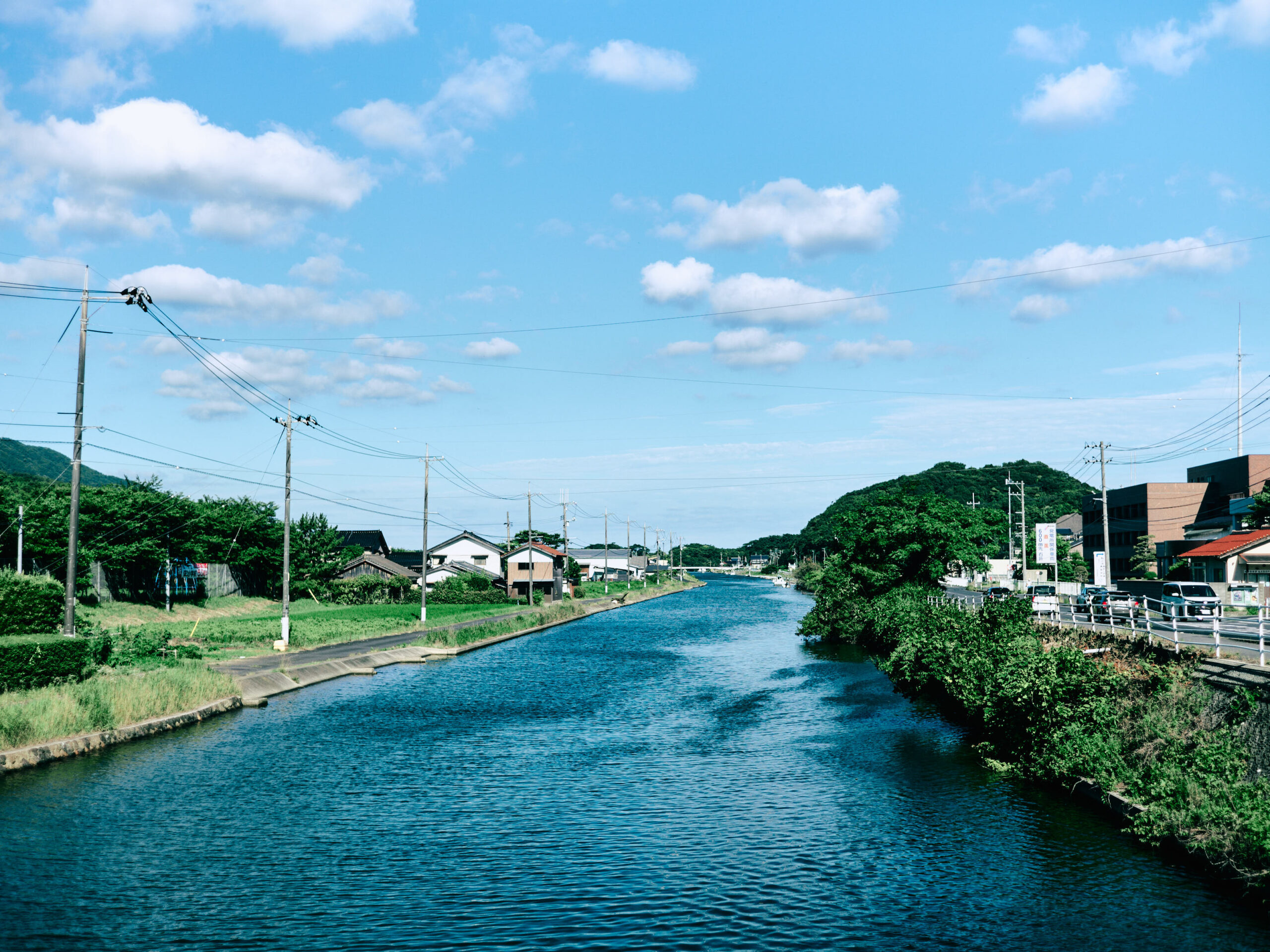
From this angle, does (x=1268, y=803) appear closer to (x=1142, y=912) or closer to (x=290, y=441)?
(x=1142, y=912)

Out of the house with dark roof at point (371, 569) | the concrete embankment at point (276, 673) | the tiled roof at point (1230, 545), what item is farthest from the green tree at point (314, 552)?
the tiled roof at point (1230, 545)

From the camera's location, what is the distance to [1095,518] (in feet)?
364

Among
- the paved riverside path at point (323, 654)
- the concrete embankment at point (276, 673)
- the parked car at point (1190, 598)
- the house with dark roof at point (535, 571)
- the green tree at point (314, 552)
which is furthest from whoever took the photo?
the house with dark roof at point (535, 571)

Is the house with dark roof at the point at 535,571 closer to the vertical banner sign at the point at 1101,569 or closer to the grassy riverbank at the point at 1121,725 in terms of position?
the vertical banner sign at the point at 1101,569

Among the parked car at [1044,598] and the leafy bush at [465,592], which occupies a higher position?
the parked car at [1044,598]

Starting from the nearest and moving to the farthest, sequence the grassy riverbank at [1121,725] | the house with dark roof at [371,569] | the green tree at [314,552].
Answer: the grassy riverbank at [1121,725], the green tree at [314,552], the house with dark roof at [371,569]

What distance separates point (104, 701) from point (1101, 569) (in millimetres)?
51347

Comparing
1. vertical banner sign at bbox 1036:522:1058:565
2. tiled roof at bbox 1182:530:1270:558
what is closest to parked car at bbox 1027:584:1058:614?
vertical banner sign at bbox 1036:522:1058:565

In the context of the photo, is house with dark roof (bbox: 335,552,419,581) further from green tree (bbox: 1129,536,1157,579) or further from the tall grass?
green tree (bbox: 1129,536,1157,579)

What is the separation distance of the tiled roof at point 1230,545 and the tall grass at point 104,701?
179ft

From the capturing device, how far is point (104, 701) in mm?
27141

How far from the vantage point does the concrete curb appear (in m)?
22.7

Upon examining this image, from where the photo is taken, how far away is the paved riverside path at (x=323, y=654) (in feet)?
132

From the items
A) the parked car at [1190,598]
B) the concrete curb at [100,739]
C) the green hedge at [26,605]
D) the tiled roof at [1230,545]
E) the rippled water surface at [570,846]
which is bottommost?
the rippled water surface at [570,846]
